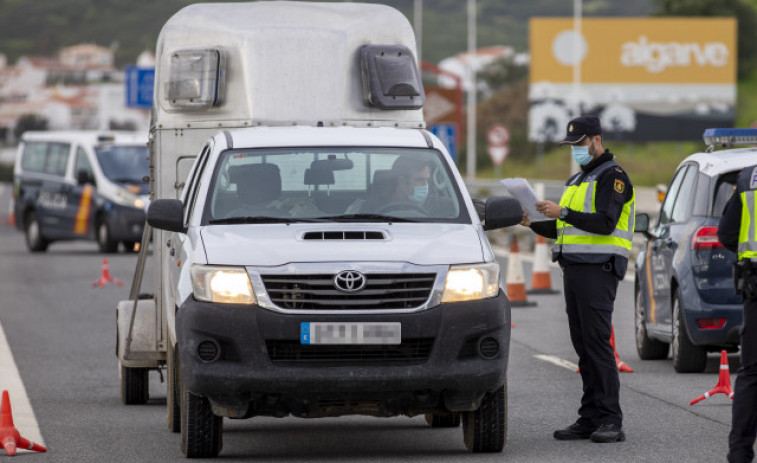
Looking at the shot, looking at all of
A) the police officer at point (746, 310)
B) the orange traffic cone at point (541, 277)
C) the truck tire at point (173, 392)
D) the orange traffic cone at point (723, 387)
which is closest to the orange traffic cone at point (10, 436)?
the truck tire at point (173, 392)

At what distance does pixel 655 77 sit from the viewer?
79.4 metres

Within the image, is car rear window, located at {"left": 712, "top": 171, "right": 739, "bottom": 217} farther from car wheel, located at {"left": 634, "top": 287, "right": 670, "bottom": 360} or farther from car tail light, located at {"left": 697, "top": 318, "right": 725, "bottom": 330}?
car wheel, located at {"left": 634, "top": 287, "right": 670, "bottom": 360}

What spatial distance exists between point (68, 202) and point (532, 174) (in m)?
59.1

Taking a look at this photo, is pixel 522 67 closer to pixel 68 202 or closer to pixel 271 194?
pixel 68 202

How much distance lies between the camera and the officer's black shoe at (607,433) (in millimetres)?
9500

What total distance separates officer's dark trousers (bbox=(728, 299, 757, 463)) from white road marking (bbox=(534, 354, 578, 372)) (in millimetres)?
5489

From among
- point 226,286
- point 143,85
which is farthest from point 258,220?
point 143,85

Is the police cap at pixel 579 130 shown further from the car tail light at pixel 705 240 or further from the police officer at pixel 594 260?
the car tail light at pixel 705 240

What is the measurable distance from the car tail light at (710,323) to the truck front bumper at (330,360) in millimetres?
4226

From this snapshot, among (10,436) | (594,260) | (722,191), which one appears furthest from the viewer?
(722,191)

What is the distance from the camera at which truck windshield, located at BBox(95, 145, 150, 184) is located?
30.2 m

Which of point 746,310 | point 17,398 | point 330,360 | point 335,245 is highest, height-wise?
point 335,245

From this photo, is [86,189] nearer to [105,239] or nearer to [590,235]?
[105,239]

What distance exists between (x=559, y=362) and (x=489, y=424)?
199 inches
